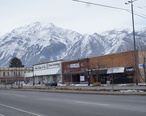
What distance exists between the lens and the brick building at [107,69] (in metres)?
53.0

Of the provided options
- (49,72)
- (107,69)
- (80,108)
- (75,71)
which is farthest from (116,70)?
(80,108)

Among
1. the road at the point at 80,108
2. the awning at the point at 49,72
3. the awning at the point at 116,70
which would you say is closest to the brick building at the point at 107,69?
the awning at the point at 116,70

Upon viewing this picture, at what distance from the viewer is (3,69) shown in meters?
127

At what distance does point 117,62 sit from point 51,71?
99.4 feet

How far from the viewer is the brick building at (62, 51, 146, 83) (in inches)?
2087

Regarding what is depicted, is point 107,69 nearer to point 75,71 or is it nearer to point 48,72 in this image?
point 75,71

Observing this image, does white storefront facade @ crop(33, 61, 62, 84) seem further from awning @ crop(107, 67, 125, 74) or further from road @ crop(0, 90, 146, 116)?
road @ crop(0, 90, 146, 116)

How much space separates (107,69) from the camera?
58531mm

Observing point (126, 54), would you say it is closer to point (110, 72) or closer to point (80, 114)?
point (110, 72)

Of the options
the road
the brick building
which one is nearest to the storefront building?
the brick building

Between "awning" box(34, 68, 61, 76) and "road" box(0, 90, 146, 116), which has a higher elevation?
"awning" box(34, 68, 61, 76)

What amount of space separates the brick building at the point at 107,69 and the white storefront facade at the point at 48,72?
3507mm

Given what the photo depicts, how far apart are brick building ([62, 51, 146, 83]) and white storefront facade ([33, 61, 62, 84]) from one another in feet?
11.5

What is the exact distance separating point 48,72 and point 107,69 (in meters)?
29.3
